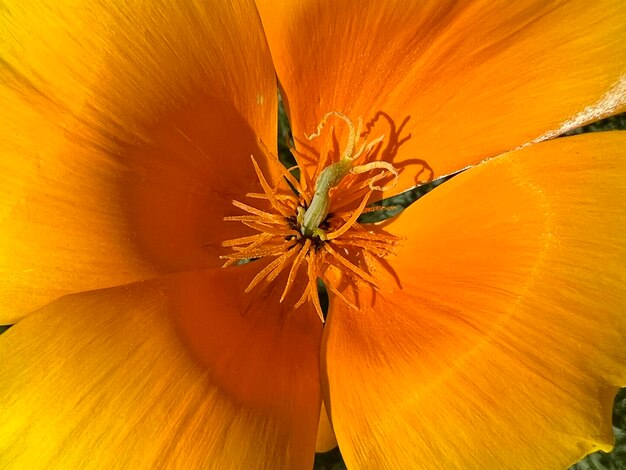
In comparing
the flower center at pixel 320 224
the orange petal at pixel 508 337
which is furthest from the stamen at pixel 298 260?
the orange petal at pixel 508 337

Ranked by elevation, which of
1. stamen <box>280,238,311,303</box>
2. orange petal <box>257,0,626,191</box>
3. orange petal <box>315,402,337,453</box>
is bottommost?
orange petal <box>315,402,337,453</box>

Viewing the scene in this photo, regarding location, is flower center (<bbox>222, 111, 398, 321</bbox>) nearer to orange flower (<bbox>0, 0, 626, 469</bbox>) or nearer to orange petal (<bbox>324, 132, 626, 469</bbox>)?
orange flower (<bbox>0, 0, 626, 469</bbox>)

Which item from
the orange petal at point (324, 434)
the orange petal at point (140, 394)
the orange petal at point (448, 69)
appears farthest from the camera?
the orange petal at point (324, 434)

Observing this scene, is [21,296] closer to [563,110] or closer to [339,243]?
[339,243]

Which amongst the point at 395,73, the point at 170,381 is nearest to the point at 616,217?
the point at 395,73

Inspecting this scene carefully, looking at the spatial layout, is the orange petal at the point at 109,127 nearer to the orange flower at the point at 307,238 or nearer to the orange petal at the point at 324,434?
the orange flower at the point at 307,238

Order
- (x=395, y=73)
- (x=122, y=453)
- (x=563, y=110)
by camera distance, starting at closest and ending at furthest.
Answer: (x=122, y=453), (x=563, y=110), (x=395, y=73)

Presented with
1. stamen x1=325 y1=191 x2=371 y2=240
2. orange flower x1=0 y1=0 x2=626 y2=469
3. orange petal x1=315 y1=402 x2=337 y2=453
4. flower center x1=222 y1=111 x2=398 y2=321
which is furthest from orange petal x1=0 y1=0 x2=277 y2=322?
orange petal x1=315 y1=402 x2=337 y2=453
